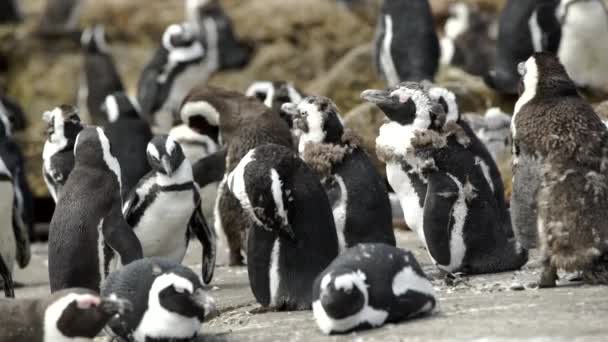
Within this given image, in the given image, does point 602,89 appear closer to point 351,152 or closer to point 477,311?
point 351,152

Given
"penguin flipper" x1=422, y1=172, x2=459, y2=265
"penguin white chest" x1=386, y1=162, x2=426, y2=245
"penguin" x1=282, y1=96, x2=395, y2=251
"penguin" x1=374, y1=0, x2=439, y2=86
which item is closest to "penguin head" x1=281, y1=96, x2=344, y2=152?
"penguin" x1=282, y1=96, x2=395, y2=251

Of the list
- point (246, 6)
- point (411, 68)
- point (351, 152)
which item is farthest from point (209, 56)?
point (351, 152)

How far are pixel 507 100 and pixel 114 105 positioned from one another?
3237 millimetres

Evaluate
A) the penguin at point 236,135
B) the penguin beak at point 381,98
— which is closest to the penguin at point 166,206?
the penguin at point 236,135

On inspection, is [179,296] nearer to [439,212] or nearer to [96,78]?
[439,212]

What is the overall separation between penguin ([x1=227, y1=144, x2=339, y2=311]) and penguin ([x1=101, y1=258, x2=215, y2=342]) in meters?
0.62

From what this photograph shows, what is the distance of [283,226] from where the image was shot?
21.2 ft

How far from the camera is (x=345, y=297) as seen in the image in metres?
5.65

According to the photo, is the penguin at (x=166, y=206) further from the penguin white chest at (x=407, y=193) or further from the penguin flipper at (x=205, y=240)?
the penguin white chest at (x=407, y=193)

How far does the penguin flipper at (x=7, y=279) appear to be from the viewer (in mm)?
7801

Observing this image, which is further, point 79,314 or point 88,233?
point 88,233

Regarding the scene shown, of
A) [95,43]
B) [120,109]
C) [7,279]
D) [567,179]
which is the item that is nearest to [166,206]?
[7,279]

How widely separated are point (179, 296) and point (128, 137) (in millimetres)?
4487

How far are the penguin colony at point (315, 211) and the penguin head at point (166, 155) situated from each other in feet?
0.04
